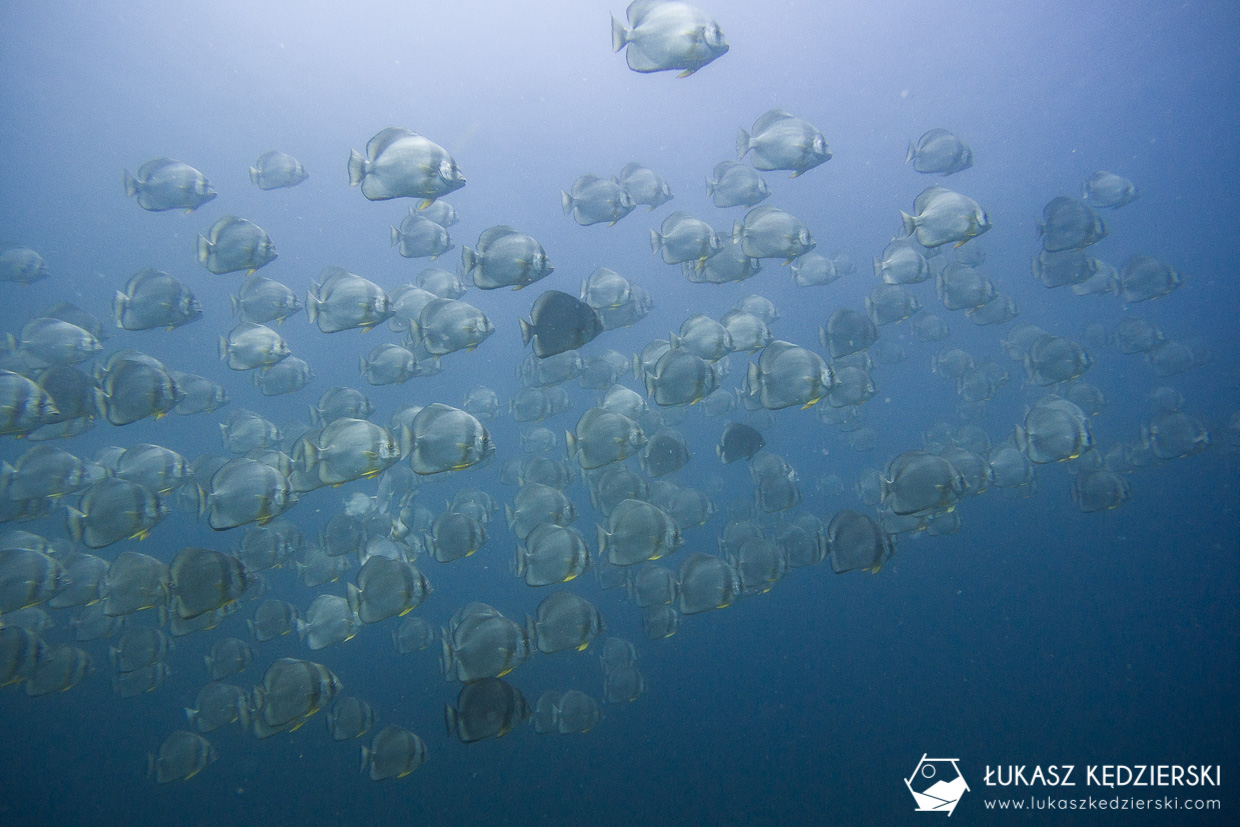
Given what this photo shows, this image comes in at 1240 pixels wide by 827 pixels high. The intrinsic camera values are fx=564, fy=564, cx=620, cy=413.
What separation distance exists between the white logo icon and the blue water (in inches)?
47.8

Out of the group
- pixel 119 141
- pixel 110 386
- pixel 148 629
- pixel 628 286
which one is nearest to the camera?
pixel 110 386

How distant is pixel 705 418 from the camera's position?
24.3m

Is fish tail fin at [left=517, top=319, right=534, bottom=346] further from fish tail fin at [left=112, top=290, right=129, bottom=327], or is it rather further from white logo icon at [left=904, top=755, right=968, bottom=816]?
white logo icon at [left=904, top=755, right=968, bottom=816]

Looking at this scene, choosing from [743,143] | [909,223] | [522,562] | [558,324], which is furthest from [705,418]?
[558,324]

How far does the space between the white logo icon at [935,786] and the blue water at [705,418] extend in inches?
47.8

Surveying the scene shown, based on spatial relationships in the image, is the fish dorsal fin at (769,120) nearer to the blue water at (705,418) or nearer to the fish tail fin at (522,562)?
the fish tail fin at (522,562)

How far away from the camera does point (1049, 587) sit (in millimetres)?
18766

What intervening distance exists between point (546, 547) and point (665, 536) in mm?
1020

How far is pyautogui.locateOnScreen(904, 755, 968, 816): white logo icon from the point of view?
9.94 m

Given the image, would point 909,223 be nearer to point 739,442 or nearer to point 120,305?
point 739,442

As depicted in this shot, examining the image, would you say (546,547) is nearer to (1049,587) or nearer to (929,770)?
(929,770)

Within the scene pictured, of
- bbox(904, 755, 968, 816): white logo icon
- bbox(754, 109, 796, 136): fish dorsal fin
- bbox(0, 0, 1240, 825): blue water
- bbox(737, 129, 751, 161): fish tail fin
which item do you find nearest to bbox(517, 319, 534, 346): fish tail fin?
bbox(737, 129, 751, 161): fish tail fin

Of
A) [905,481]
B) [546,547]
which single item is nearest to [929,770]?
[905,481]

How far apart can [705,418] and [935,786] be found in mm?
15631
